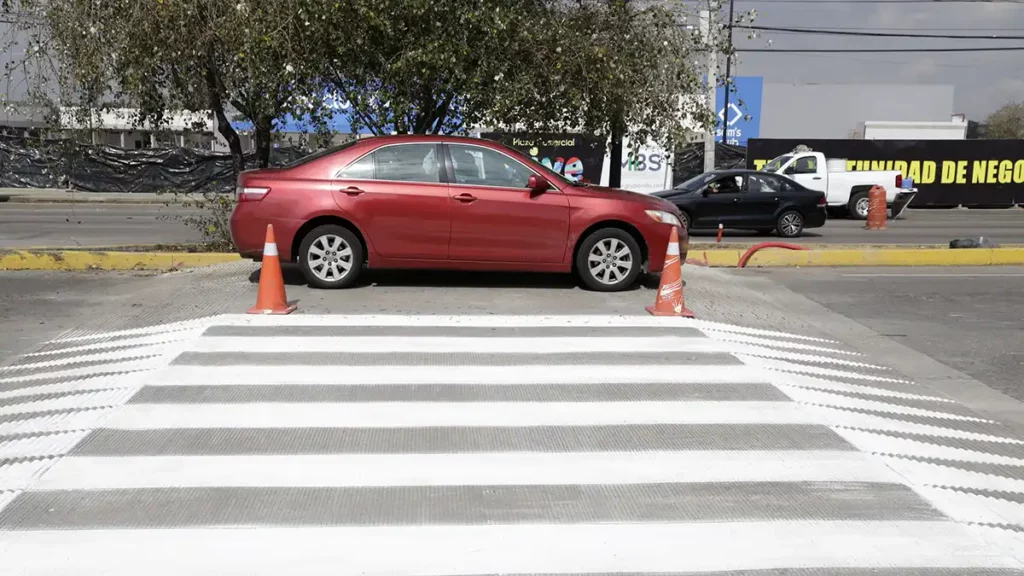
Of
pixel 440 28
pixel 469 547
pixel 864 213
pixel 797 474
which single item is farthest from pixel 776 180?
pixel 469 547

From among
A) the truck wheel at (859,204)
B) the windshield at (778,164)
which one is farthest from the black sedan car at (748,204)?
the windshield at (778,164)

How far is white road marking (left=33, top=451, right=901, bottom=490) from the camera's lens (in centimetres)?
448

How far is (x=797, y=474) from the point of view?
4.69 m

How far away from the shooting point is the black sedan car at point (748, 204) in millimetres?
18375

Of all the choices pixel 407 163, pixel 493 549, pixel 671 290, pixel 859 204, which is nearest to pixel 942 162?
pixel 859 204

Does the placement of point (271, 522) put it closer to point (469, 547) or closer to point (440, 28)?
point (469, 547)

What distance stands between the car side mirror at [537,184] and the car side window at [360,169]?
1.64 m

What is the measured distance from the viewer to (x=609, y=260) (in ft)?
31.6

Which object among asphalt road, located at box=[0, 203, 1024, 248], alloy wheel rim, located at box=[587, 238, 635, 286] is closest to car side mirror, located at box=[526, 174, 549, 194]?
alloy wheel rim, located at box=[587, 238, 635, 286]

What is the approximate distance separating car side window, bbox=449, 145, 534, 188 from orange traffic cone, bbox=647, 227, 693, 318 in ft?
6.09

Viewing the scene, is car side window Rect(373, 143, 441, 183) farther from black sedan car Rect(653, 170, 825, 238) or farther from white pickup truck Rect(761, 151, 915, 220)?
white pickup truck Rect(761, 151, 915, 220)

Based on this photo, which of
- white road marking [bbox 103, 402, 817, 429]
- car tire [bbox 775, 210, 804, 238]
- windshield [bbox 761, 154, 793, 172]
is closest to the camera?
white road marking [bbox 103, 402, 817, 429]

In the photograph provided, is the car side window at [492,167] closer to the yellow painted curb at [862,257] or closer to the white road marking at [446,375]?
the white road marking at [446,375]

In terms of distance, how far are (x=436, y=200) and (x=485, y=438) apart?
14.9ft
